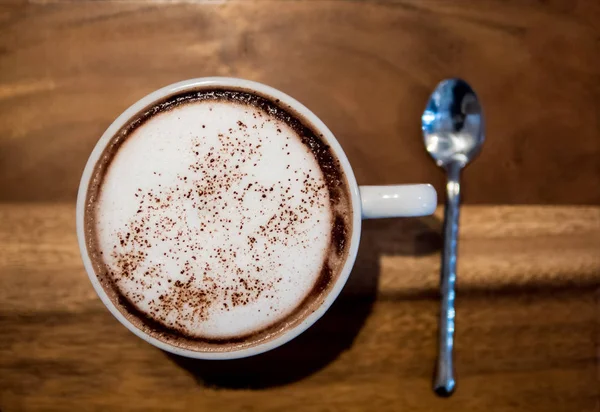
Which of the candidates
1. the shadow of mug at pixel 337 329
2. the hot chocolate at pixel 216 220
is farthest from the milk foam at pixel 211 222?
the shadow of mug at pixel 337 329

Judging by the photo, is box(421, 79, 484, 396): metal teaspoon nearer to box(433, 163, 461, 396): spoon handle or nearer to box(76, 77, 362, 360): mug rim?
box(433, 163, 461, 396): spoon handle

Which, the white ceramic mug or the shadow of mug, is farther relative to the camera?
the shadow of mug

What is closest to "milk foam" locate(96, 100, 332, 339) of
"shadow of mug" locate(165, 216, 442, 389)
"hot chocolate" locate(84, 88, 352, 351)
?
"hot chocolate" locate(84, 88, 352, 351)

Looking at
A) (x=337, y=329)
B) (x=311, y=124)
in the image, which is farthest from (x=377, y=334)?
(x=311, y=124)

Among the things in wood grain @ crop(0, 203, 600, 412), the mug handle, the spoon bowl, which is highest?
the spoon bowl

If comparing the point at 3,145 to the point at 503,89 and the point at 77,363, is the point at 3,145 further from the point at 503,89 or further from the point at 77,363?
the point at 503,89

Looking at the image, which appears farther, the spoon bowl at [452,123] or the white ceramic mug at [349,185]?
the spoon bowl at [452,123]

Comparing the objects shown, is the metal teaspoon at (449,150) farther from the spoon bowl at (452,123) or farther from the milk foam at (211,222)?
the milk foam at (211,222)
